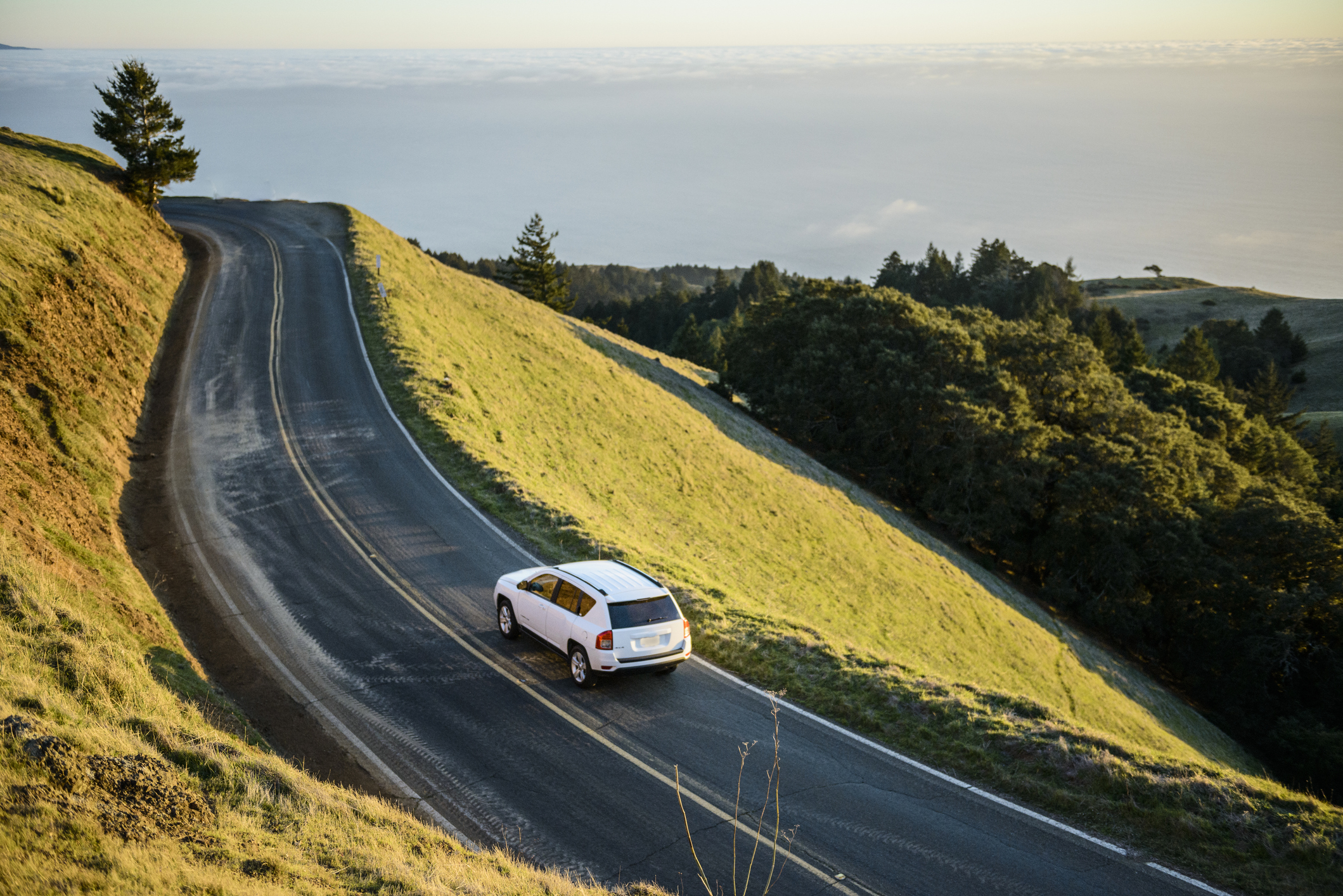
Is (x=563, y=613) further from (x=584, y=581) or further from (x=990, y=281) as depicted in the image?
(x=990, y=281)

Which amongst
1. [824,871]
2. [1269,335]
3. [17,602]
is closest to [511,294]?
[17,602]

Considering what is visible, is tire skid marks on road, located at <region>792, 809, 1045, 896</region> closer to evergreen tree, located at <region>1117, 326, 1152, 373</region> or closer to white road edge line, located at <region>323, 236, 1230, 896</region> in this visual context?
white road edge line, located at <region>323, 236, 1230, 896</region>

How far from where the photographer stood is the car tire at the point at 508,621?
555 inches

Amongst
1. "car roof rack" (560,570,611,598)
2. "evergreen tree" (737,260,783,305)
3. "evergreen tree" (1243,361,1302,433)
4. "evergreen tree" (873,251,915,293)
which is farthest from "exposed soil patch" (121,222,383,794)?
"evergreen tree" (873,251,915,293)

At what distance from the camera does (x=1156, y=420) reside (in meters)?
42.4

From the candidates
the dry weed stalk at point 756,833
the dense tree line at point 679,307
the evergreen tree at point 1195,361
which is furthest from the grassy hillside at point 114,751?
the dense tree line at point 679,307

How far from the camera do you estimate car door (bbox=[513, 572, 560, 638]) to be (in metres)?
13.4

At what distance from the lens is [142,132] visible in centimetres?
3906

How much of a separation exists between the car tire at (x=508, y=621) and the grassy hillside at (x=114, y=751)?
457cm

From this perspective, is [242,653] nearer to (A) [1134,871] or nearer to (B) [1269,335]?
(A) [1134,871]

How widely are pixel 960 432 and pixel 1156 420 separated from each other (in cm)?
1143

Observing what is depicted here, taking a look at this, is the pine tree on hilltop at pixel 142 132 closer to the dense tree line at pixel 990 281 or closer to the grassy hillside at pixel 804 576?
the grassy hillside at pixel 804 576

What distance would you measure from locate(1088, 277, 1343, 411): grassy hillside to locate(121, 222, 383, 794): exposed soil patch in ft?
345

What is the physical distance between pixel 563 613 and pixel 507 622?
1.78 meters
